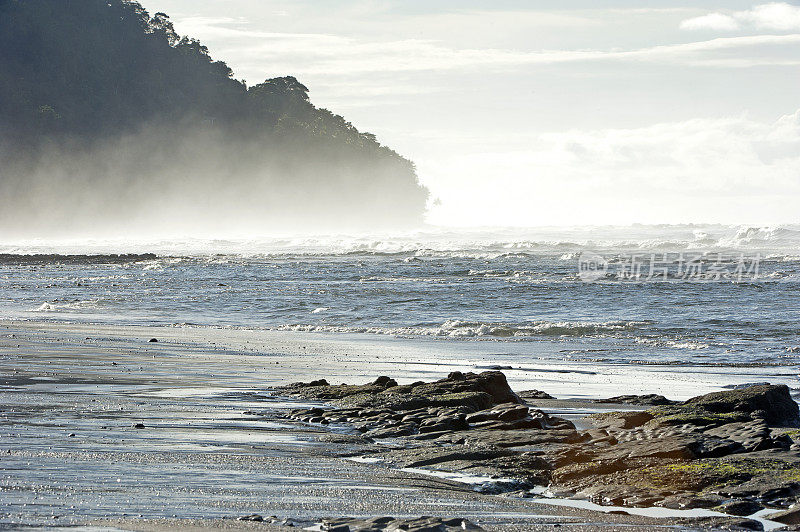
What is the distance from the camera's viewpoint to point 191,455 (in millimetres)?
6648

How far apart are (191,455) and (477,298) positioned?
2222 cm

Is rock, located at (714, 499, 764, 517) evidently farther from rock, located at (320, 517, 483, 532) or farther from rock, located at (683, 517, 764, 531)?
rock, located at (320, 517, 483, 532)

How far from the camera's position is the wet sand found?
511 cm

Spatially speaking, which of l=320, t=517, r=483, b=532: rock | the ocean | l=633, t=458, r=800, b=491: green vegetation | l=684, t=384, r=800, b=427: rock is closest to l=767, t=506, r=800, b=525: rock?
l=633, t=458, r=800, b=491: green vegetation

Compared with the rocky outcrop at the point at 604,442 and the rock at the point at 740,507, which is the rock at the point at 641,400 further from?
the rock at the point at 740,507

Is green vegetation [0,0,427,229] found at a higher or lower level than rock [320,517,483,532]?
higher

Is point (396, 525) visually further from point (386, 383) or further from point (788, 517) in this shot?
point (386, 383)

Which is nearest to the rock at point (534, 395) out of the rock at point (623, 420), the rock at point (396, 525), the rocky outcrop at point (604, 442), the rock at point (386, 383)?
the rocky outcrop at point (604, 442)

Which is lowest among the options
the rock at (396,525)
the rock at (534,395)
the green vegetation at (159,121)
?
the rock at (534,395)

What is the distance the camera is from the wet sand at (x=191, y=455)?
511cm

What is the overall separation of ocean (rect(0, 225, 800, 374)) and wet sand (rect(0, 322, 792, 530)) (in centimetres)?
610

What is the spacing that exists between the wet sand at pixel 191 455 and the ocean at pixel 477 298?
6.10 m

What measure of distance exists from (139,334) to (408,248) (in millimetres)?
50296

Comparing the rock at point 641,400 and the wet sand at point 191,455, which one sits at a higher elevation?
the wet sand at point 191,455
